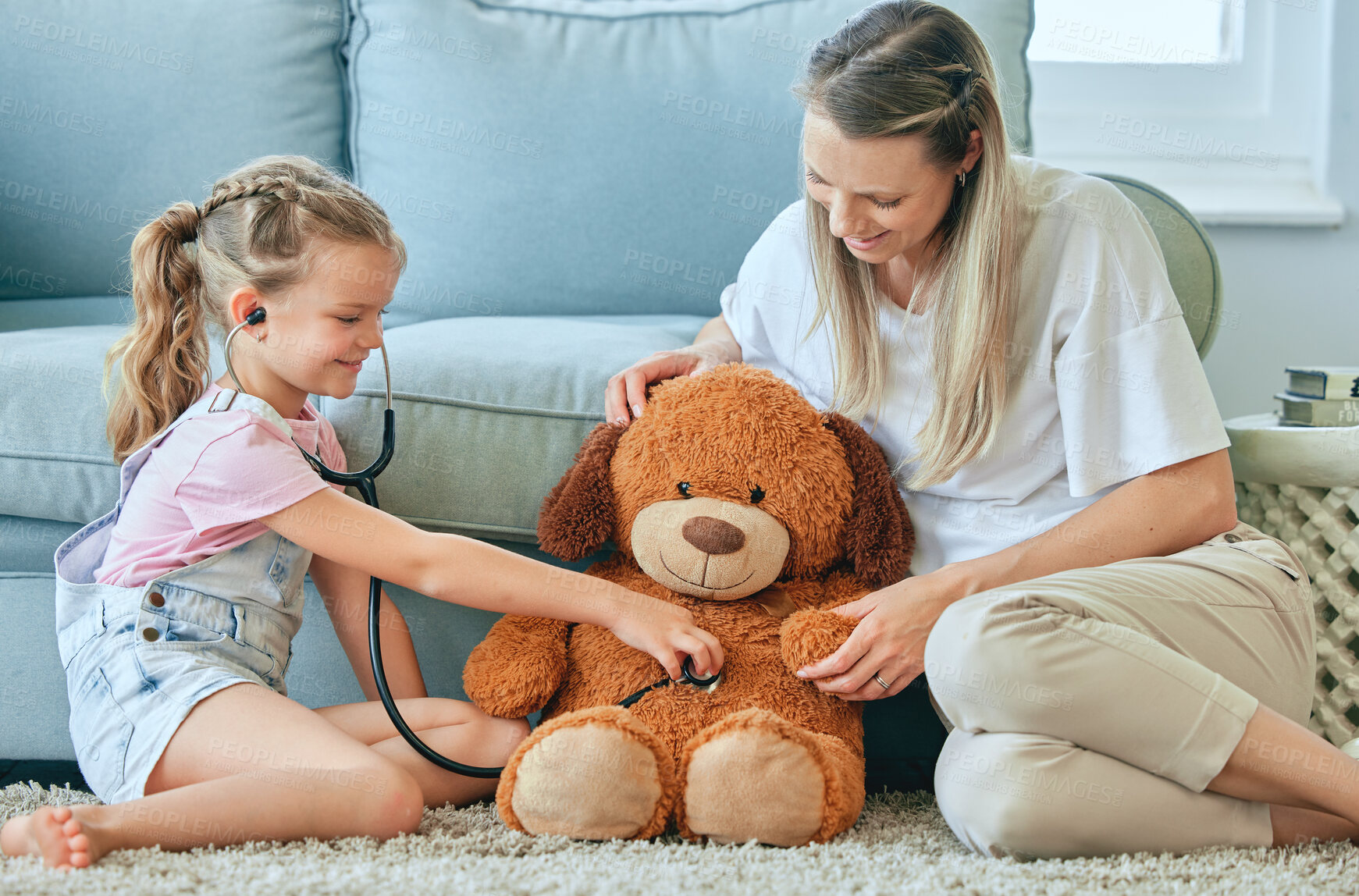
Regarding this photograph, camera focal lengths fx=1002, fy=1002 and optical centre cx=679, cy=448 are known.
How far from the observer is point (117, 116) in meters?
1.57

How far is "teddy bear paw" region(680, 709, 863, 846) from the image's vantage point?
0.80 m

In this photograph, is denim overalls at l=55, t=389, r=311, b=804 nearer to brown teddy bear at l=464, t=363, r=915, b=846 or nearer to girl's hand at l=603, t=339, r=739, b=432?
brown teddy bear at l=464, t=363, r=915, b=846

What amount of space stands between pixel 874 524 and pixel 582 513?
0.28 m

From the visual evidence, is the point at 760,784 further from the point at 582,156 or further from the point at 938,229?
the point at 582,156

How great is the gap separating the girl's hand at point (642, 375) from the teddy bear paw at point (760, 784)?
0.34 metres

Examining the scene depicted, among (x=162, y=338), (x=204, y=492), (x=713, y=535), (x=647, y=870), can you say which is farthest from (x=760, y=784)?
(x=162, y=338)

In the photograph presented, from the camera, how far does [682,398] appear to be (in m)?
0.98

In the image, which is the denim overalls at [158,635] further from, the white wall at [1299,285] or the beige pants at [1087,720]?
the white wall at [1299,285]

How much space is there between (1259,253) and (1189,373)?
1.08 meters

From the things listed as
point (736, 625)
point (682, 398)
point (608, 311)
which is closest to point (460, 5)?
point (608, 311)

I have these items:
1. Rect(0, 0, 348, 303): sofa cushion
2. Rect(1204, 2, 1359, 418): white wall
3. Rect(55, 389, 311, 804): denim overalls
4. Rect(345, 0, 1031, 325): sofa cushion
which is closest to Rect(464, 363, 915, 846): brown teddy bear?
Rect(55, 389, 311, 804): denim overalls

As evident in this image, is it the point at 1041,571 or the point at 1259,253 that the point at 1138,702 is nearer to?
the point at 1041,571

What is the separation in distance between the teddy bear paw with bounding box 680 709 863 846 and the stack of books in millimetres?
832

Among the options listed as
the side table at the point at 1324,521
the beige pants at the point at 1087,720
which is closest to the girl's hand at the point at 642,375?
the beige pants at the point at 1087,720
